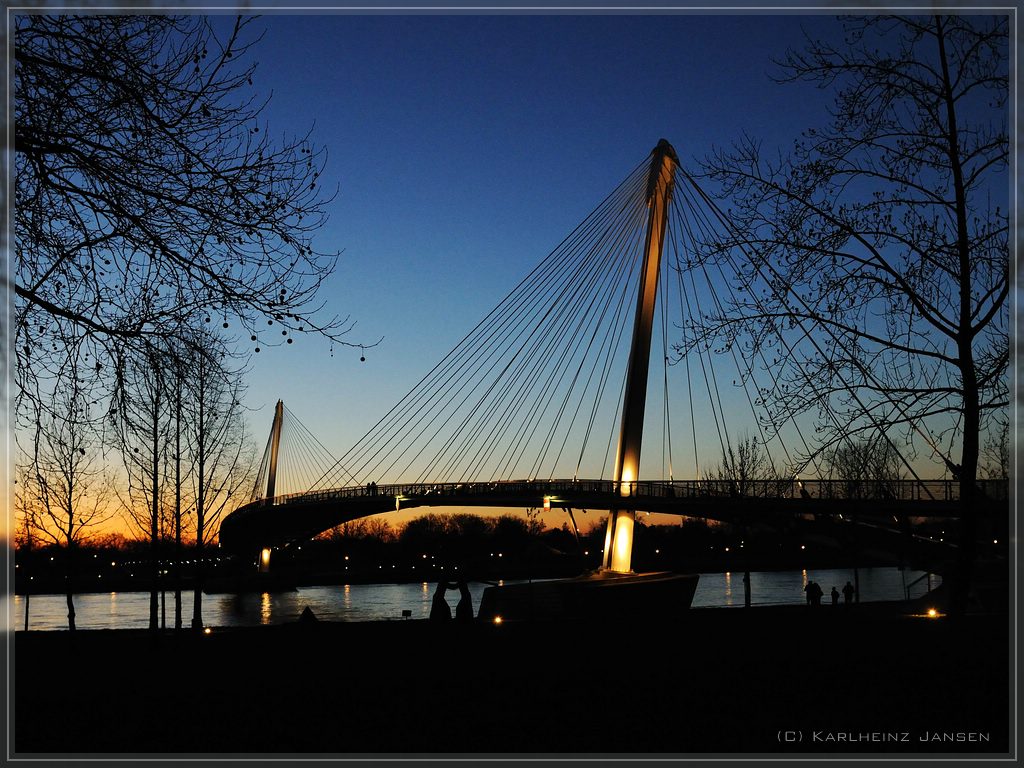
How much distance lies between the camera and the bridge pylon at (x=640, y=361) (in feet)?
98.8

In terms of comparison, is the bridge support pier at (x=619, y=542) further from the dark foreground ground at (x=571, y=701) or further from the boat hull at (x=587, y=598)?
the dark foreground ground at (x=571, y=701)

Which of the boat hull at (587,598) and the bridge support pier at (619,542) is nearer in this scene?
the boat hull at (587,598)

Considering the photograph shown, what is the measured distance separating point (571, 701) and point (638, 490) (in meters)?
29.7

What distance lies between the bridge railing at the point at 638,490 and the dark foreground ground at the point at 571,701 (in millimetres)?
14694

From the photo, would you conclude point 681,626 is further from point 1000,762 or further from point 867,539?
point 867,539

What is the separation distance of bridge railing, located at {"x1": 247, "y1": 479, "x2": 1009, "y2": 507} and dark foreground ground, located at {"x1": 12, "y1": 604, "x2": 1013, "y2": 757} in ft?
48.2

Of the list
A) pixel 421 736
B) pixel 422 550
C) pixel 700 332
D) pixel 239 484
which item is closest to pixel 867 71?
pixel 700 332

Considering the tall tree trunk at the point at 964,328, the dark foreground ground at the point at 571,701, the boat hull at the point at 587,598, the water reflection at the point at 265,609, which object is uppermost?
the tall tree trunk at the point at 964,328

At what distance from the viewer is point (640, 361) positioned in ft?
99.4

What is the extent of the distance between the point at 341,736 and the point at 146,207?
4.22 metres

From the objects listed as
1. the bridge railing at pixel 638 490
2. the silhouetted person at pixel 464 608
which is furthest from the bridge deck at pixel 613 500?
the silhouetted person at pixel 464 608

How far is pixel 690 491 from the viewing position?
38.2m

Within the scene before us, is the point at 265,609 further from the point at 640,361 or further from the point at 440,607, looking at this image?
the point at 440,607

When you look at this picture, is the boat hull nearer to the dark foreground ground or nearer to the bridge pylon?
the bridge pylon
